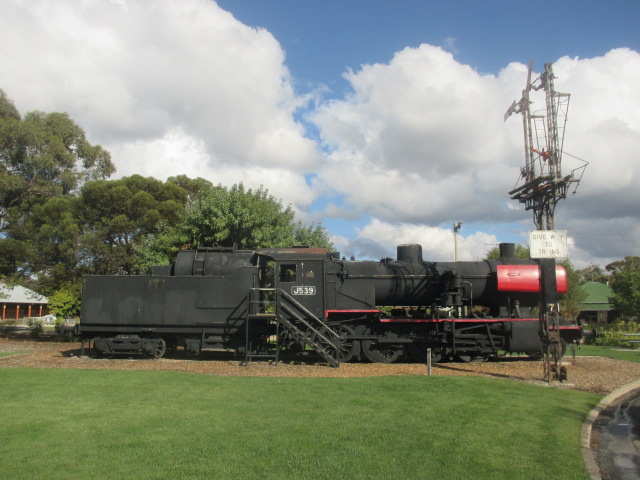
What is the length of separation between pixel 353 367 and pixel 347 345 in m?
1.36

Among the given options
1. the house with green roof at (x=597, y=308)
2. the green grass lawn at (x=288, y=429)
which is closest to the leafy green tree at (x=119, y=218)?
the green grass lawn at (x=288, y=429)

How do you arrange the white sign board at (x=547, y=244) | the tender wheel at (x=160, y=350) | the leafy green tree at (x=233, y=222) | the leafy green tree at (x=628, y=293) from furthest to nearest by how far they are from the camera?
the leafy green tree at (x=628, y=293), the leafy green tree at (x=233, y=222), the tender wheel at (x=160, y=350), the white sign board at (x=547, y=244)

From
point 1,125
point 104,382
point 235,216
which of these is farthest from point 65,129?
point 104,382

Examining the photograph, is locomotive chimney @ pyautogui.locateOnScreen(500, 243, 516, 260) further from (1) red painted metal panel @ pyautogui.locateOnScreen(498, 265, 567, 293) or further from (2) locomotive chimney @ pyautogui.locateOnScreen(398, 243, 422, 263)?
(2) locomotive chimney @ pyautogui.locateOnScreen(398, 243, 422, 263)

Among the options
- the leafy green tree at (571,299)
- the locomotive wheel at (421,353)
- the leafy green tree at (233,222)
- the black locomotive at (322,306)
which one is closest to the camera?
the black locomotive at (322,306)

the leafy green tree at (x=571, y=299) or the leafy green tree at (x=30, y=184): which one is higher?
the leafy green tree at (x=30, y=184)

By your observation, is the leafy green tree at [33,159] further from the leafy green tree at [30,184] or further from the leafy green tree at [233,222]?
the leafy green tree at [233,222]

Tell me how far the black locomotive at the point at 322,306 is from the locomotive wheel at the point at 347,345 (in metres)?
0.04

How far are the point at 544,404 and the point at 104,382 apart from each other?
861 cm

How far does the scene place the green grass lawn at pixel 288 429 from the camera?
5277 millimetres

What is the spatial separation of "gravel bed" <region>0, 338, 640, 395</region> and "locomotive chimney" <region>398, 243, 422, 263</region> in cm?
333

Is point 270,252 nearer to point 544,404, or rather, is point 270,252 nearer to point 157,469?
point 544,404

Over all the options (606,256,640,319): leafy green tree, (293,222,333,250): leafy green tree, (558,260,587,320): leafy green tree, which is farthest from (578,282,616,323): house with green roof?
(293,222,333,250): leafy green tree

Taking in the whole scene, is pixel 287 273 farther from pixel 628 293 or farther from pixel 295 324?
pixel 628 293
